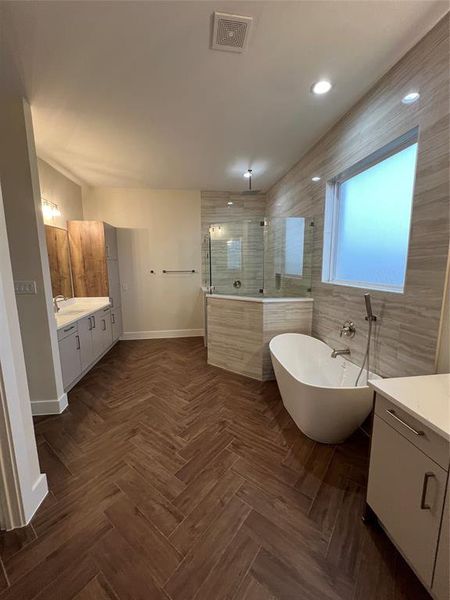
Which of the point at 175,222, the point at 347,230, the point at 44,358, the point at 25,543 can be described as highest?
the point at 175,222

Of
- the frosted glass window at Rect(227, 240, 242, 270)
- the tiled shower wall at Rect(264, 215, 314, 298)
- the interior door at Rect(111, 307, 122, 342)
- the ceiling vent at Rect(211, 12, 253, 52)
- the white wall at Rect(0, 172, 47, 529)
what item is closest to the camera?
the white wall at Rect(0, 172, 47, 529)

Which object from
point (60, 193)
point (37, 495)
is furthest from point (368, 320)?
point (60, 193)

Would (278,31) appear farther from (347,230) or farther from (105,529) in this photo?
(105,529)

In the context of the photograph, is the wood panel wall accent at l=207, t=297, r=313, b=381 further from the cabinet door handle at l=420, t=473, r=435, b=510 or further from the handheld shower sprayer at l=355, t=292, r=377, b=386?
the cabinet door handle at l=420, t=473, r=435, b=510

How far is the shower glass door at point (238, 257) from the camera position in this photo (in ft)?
12.0

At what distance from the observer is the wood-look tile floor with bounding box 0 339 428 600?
110 cm

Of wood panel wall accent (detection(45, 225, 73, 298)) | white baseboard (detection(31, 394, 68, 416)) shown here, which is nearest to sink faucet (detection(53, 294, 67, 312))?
wood panel wall accent (detection(45, 225, 73, 298))

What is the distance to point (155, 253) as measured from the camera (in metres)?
4.65

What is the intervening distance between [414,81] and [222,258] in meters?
2.89

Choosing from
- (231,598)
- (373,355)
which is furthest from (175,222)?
(231,598)

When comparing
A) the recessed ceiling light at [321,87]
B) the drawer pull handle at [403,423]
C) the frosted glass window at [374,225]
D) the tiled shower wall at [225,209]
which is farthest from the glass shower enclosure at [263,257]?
the drawer pull handle at [403,423]

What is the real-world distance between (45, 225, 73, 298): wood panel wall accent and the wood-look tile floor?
1.77m

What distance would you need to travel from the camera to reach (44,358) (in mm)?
2336

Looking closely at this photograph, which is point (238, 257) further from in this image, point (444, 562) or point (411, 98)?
point (444, 562)
